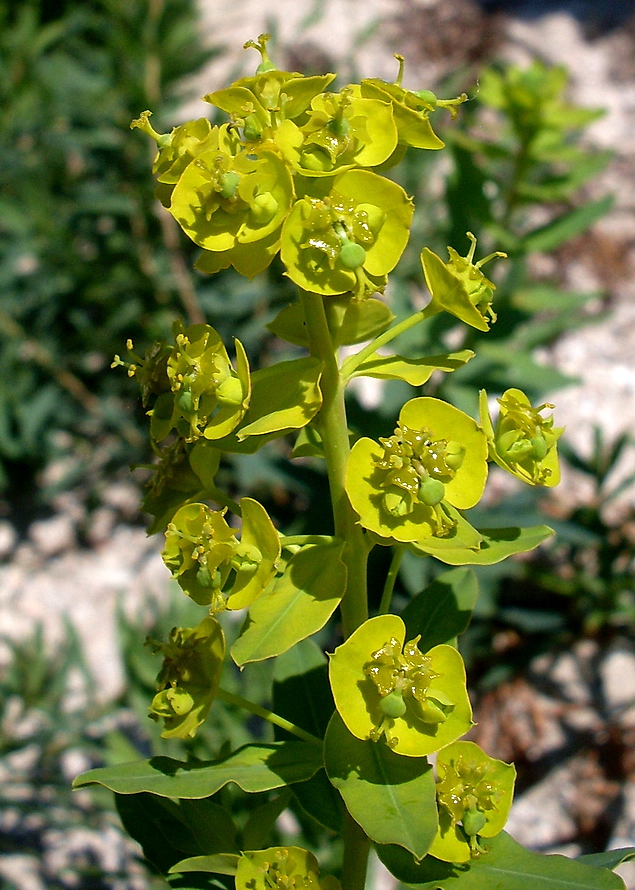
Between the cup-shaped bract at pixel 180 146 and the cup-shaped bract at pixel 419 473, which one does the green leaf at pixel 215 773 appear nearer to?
the cup-shaped bract at pixel 419 473

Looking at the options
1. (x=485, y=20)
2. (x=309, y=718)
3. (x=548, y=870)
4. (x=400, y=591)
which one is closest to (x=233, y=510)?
(x=309, y=718)

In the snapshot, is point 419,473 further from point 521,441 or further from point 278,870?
point 278,870

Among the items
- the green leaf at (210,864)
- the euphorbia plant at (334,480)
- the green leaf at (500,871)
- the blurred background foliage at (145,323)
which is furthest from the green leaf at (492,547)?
the blurred background foliage at (145,323)

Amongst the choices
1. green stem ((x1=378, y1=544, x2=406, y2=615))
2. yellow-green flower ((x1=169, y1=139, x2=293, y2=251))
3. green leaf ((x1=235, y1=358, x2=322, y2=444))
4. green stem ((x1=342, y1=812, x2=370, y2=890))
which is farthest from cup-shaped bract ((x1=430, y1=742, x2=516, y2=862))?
yellow-green flower ((x1=169, y1=139, x2=293, y2=251))

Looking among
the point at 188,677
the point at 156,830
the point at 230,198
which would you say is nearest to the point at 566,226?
the point at 230,198

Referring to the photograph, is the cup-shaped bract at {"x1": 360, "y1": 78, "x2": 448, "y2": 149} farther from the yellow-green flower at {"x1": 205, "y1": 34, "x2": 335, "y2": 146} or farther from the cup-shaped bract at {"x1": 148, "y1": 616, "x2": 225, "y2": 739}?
the cup-shaped bract at {"x1": 148, "y1": 616, "x2": 225, "y2": 739}
